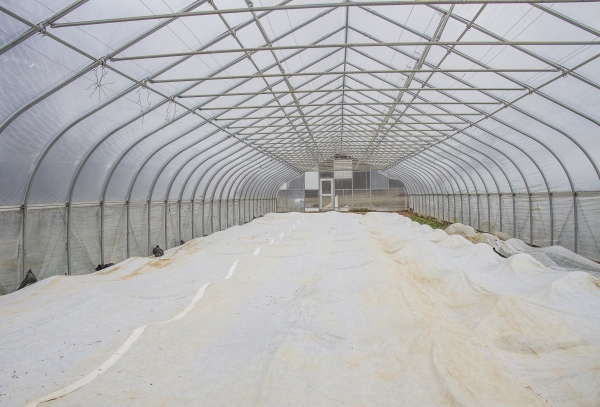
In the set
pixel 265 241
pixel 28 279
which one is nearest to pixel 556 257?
pixel 265 241

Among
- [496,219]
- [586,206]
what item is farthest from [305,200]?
[586,206]

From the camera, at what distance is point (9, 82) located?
6.25m

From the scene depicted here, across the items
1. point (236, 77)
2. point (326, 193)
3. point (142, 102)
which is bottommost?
point (326, 193)

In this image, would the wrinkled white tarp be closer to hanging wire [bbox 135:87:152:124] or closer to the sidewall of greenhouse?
hanging wire [bbox 135:87:152:124]

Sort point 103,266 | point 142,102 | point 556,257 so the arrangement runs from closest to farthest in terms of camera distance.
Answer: point 142,102, point 103,266, point 556,257

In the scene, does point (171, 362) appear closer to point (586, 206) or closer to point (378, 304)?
point (378, 304)

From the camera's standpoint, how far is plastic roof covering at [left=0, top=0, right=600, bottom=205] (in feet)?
21.1

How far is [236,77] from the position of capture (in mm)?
8672

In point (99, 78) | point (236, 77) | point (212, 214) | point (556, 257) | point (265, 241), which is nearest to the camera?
point (99, 78)

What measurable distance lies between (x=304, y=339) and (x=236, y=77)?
6595mm

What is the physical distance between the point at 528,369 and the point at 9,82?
376 inches

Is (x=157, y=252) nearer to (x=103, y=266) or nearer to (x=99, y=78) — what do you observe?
(x=103, y=266)

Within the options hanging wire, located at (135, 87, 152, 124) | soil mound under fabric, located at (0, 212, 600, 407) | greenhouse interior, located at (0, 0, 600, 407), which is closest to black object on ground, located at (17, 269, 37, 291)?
greenhouse interior, located at (0, 0, 600, 407)

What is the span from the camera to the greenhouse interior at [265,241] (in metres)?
Result: 4.10
